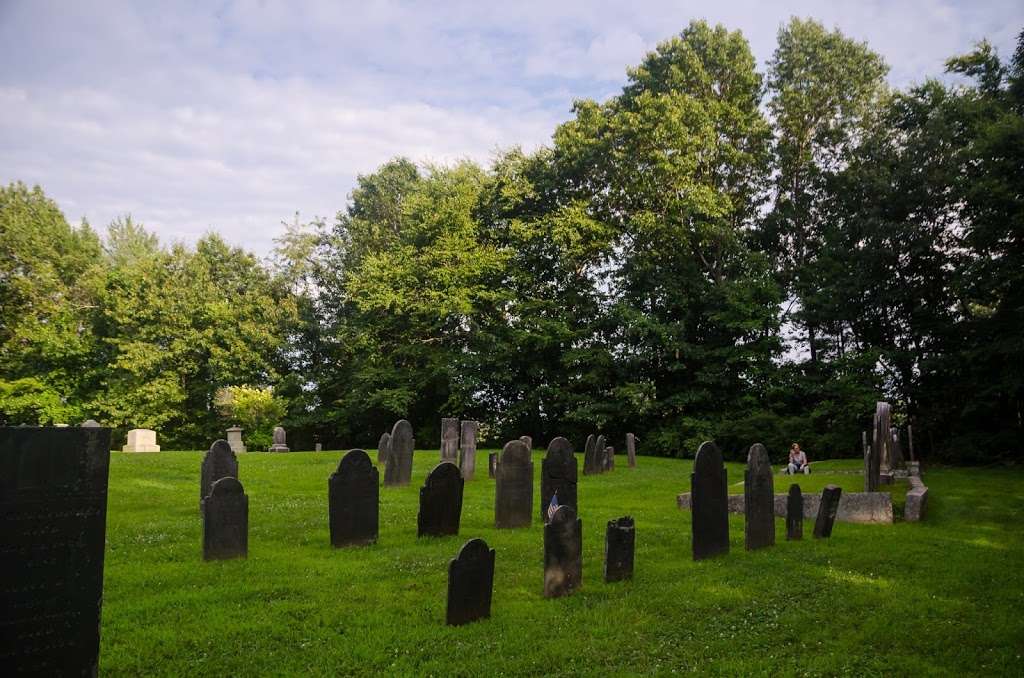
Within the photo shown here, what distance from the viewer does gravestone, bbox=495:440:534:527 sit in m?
10.8

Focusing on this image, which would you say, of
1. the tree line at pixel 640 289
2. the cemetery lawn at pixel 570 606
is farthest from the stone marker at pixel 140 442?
the cemetery lawn at pixel 570 606

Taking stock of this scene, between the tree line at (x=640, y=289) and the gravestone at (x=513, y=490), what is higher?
the tree line at (x=640, y=289)

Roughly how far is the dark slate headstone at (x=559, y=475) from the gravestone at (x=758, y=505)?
254 cm

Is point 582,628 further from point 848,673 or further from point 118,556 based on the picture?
point 118,556

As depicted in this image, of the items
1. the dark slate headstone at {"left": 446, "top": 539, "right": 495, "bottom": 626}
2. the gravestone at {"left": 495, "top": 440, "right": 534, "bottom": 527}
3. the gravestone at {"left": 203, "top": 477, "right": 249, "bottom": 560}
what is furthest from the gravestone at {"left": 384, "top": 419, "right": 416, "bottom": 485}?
the dark slate headstone at {"left": 446, "top": 539, "right": 495, "bottom": 626}

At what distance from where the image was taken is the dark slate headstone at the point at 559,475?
10.7 m

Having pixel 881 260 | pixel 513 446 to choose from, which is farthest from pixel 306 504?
pixel 881 260

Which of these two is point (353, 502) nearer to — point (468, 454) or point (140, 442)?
point (468, 454)

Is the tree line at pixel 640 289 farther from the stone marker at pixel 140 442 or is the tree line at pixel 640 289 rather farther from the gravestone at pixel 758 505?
the gravestone at pixel 758 505

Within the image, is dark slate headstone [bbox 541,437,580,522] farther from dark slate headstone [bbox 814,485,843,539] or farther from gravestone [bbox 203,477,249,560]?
gravestone [bbox 203,477,249,560]

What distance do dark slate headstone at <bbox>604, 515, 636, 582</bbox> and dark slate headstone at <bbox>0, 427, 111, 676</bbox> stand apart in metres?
4.81

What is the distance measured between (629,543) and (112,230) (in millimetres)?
50159

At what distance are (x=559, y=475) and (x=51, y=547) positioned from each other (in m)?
7.62

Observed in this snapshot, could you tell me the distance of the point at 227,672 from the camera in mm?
5043
